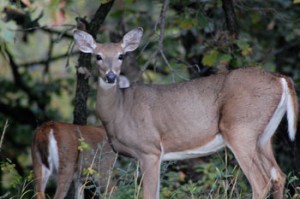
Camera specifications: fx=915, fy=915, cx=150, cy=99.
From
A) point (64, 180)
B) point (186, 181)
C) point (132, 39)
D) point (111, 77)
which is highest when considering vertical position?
point (132, 39)

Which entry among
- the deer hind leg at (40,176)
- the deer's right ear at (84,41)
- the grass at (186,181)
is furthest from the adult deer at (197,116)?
the deer hind leg at (40,176)

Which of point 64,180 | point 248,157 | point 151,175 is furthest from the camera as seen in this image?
point 64,180

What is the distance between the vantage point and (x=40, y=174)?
29.3 feet

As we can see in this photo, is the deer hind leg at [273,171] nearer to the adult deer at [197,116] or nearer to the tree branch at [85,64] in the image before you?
the adult deer at [197,116]

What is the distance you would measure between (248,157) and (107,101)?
1.44m

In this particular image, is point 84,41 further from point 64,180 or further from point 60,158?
point 64,180

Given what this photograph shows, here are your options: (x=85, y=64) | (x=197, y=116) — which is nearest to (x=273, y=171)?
(x=197, y=116)

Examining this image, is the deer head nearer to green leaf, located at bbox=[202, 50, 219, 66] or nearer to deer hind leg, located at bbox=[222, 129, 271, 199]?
green leaf, located at bbox=[202, 50, 219, 66]

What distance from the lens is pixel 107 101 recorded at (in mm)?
8414

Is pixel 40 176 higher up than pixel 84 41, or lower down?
lower down

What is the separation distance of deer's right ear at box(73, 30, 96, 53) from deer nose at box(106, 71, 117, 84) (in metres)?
0.61

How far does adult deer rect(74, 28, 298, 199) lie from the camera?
792 centimetres

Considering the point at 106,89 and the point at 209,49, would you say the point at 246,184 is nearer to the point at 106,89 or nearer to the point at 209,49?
the point at 209,49

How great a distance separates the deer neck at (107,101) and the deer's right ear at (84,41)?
0.42m
